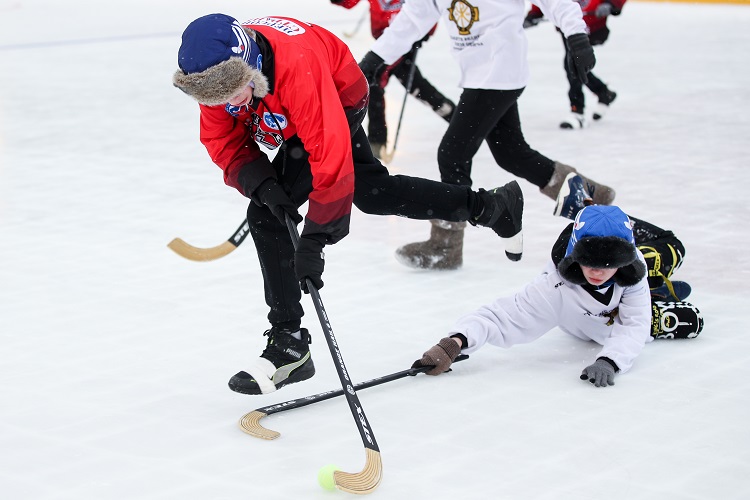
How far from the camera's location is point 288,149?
2807mm

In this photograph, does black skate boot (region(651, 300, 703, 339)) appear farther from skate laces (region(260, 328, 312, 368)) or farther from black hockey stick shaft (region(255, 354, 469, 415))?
skate laces (region(260, 328, 312, 368))

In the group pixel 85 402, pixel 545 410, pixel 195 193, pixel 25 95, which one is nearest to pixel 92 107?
pixel 25 95

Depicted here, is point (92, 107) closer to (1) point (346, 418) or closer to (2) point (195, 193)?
(2) point (195, 193)

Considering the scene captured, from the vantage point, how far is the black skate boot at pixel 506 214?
3.29 metres

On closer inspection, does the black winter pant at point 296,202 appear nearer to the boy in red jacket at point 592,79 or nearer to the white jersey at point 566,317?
the white jersey at point 566,317

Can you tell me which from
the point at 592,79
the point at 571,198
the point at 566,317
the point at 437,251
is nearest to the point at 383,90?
the point at 592,79

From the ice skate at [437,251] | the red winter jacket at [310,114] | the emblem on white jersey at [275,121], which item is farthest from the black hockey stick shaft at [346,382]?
the ice skate at [437,251]

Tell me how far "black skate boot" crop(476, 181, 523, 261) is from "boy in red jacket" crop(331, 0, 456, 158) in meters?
2.34

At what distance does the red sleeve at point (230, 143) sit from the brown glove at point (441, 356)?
0.67m

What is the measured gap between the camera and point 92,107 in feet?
25.4

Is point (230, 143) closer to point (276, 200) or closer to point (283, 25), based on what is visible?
point (276, 200)

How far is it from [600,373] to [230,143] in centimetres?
115

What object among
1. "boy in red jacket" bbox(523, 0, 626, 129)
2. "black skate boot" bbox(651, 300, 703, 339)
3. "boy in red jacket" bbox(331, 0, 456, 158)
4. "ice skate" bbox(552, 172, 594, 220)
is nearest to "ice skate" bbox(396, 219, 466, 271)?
"ice skate" bbox(552, 172, 594, 220)

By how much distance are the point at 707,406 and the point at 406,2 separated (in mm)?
1989
